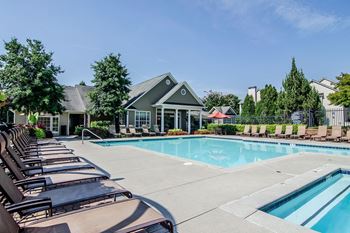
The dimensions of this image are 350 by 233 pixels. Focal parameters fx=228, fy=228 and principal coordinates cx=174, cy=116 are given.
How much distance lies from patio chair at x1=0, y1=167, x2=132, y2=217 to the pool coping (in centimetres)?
193

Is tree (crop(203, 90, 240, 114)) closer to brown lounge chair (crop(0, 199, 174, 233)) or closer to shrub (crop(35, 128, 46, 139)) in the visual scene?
shrub (crop(35, 128, 46, 139))

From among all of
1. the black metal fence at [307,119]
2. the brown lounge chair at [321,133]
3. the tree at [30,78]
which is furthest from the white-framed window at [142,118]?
the brown lounge chair at [321,133]

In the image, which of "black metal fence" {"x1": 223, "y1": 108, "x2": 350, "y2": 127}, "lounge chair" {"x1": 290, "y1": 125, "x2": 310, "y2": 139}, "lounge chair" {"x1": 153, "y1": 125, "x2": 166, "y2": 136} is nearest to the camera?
"lounge chair" {"x1": 290, "y1": 125, "x2": 310, "y2": 139}

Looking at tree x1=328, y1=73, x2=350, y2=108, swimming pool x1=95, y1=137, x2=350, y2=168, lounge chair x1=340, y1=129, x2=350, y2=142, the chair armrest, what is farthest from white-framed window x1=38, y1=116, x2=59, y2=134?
tree x1=328, y1=73, x2=350, y2=108

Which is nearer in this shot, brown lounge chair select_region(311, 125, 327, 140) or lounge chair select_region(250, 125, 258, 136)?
brown lounge chair select_region(311, 125, 327, 140)

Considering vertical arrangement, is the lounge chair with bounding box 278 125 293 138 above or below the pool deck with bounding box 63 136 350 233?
above

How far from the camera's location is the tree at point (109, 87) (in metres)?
21.9

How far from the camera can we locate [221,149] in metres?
16.3

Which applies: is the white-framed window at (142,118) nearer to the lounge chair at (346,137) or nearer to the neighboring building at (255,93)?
the lounge chair at (346,137)

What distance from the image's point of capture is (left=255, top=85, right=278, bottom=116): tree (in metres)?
29.5

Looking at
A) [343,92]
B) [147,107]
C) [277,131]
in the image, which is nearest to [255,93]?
[343,92]

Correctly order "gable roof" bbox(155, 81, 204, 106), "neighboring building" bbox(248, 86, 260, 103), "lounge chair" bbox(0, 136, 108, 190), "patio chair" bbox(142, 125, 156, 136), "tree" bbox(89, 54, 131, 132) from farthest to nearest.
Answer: "neighboring building" bbox(248, 86, 260, 103) < "gable roof" bbox(155, 81, 204, 106) < "patio chair" bbox(142, 125, 156, 136) < "tree" bbox(89, 54, 131, 132) < "lounge chair" bbox(0, 136, 108, 190)

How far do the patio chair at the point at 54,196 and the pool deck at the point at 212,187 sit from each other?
3.55 ft

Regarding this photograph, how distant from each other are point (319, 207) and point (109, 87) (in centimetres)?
2059
